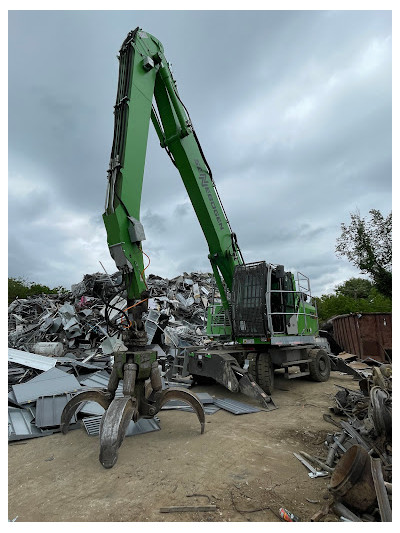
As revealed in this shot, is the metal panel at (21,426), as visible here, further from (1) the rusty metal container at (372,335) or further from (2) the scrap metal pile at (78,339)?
(1) the rusty metal container at (372,335)

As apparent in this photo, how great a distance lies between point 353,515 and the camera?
2783 mm

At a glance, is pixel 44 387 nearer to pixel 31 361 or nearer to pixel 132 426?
pixel 31 361

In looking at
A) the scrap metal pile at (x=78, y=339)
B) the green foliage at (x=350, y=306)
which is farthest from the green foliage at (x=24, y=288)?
the green foliage at (x=350, y=306)

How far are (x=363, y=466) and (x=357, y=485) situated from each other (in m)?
0.17

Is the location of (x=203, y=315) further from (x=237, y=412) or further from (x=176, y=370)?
(x=237, y=412)

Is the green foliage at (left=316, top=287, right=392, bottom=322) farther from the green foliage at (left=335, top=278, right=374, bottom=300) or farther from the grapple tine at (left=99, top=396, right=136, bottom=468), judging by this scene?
the grapple tine at (left=99, top=396, right=136, bottom=468)

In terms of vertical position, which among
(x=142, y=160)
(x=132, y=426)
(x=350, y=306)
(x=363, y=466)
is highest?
(x=142, y=160)

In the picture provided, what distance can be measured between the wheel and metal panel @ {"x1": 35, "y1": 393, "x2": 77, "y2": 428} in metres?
6.20

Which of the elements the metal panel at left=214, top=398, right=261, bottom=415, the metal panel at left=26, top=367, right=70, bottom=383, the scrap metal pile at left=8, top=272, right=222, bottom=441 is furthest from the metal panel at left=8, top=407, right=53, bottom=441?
the metal panel at left=214, top=398, right=261, bottom=415

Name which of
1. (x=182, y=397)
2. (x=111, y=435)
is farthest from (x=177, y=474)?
(x=182, y=397)

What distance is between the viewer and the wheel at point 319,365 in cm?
880

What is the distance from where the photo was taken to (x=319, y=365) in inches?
352

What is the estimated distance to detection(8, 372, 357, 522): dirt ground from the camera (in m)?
2.96

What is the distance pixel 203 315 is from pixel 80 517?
12915mm
